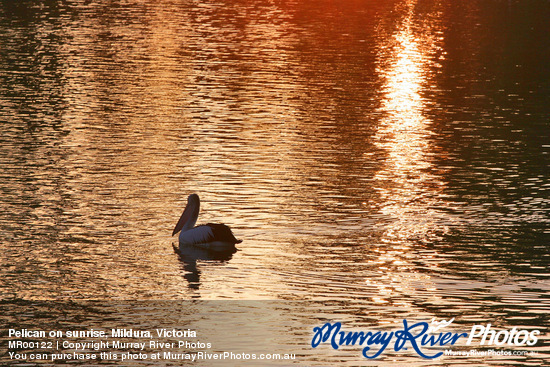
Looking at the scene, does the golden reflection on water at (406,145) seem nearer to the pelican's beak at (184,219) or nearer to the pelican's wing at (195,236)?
the pelican's wing at (195,236)

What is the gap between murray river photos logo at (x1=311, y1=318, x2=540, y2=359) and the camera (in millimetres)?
16188

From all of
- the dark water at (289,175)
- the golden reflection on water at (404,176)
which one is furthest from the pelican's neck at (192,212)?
the golden reflection on water at (404,176)

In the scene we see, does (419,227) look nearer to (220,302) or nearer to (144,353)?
(220,302)

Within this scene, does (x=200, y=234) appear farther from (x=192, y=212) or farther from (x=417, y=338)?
(x=417, y=338)

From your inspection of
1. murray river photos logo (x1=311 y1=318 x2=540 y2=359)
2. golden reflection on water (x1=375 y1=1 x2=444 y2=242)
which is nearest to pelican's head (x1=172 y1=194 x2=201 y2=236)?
golden reflection on water (x1=375 y1=1 x2=444 y2=242)

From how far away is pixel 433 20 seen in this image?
79188 mm

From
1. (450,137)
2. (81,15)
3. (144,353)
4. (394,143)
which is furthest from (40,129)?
(81,15)

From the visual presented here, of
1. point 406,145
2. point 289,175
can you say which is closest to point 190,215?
point 289,175

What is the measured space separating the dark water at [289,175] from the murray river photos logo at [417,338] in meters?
0.32

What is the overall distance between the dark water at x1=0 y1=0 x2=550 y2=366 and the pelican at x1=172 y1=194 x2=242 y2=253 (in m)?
0.33

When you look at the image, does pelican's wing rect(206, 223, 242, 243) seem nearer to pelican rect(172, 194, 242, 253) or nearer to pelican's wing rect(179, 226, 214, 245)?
pelican rect(172, 194, 242, 253)


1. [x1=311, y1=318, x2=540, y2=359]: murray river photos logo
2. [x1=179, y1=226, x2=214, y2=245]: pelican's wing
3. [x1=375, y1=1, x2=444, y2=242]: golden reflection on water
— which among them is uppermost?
[x1=311, y1=318, x2=540, y2=359]: murray river photos logo

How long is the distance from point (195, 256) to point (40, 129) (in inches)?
565

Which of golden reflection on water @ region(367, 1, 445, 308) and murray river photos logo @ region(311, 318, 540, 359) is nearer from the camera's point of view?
murray river photos logo @ region(311, 318, 540, 359)
